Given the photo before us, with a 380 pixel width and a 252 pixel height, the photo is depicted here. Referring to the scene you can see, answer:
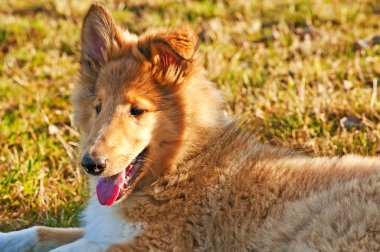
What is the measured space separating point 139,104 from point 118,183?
0.53m

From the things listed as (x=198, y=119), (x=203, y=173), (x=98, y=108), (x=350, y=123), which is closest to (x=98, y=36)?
(x=98, y=108)

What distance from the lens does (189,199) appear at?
4.57m

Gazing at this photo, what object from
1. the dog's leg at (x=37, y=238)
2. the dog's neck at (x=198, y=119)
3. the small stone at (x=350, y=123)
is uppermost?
the dog's neck at (x=198, y=119)

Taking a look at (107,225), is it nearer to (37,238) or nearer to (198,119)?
(37,238)

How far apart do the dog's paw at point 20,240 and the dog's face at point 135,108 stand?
0.62 meters

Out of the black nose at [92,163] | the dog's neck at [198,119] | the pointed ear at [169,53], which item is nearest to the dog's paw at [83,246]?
the black nose at [92,163]

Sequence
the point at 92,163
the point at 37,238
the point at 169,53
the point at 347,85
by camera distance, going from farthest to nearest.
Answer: the point at 347,85, the point at 37,238, the point at 169,53, the point at 92,163

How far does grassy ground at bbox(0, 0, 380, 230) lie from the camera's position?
5945 millimetres

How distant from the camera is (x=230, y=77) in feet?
25.3

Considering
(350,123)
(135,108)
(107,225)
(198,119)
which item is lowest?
(350,123)

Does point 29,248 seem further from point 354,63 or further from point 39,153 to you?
point 354,63

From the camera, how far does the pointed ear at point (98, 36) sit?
496 cm

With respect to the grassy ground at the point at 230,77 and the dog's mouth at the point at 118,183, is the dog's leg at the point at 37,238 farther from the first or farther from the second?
the dog's mouth at the point at 118,183

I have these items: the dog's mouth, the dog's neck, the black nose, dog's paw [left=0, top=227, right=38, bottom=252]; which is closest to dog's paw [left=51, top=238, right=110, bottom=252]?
the dog's mouth
